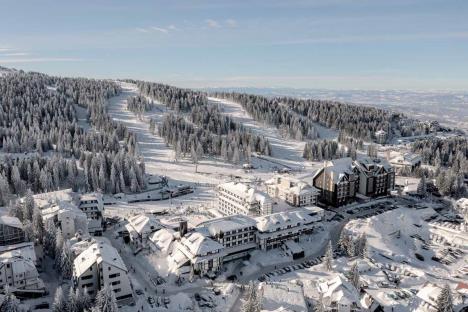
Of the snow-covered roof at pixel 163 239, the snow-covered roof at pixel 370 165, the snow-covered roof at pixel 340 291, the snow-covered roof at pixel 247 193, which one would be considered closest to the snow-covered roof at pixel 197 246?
the snow-covered roof at pixel 163 239

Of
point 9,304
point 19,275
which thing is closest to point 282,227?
point 19,275

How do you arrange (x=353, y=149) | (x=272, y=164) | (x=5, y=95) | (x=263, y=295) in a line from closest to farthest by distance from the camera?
(x=263, y=295) → (x=272, y=164) → (x=353, y=149) → (x=5, y=95)

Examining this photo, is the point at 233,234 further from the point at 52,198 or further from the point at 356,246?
the point at 52,198

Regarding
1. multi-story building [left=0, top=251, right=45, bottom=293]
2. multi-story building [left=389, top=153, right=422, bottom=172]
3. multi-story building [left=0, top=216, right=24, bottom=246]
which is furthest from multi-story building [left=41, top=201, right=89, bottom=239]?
multi-story building [left=389, top=153, right=422, bottom=172]

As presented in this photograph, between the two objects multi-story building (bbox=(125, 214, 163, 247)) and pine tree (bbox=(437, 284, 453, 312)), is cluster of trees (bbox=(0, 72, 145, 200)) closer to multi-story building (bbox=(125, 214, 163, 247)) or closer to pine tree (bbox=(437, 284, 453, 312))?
multi-story building (bbox=(125, 214, 163, 247))

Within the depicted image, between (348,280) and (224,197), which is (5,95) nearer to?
(224,197)

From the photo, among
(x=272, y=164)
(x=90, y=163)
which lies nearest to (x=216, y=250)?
(x=90, y=163)
